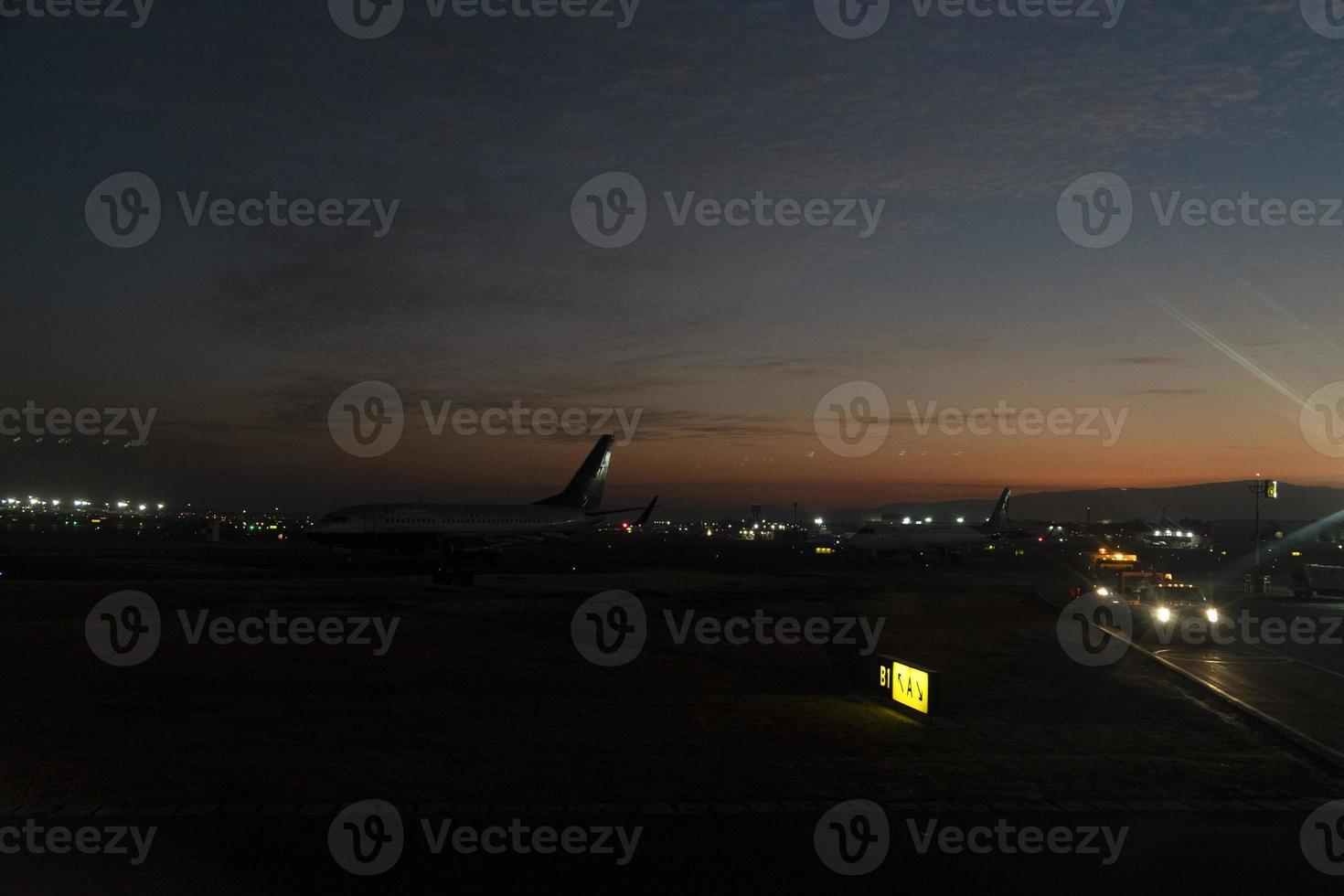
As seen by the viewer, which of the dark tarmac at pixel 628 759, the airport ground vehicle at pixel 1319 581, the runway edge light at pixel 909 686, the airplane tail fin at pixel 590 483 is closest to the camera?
the dark tarmac at pixel 628 759

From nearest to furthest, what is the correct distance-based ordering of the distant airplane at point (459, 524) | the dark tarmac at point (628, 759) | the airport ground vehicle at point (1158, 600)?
the dark tarmac at point (628, 759)
the airport ground vehicle at point (1158, 600)
the distant airplane at point (459, 524)

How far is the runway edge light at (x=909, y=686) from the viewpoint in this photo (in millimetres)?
16359

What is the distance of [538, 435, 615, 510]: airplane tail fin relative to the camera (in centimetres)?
7156

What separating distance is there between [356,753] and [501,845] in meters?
4.41

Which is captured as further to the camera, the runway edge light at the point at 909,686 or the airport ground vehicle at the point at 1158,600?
the airport ground vehicle at the point at 1158,600

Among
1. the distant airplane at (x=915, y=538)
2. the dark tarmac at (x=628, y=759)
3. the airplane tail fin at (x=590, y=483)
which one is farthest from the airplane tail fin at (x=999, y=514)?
the dark tarmac at (x=628, y=759)

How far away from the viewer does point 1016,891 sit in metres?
9.00

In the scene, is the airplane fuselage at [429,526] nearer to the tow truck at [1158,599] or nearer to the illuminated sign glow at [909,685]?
the tow truck at [1158,599]

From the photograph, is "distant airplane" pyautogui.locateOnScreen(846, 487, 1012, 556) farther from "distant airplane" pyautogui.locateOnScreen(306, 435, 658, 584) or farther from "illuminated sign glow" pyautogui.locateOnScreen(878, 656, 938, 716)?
"illuminated sign glow" pyautogui.locateOnScreen(878, 656, 938, 716)

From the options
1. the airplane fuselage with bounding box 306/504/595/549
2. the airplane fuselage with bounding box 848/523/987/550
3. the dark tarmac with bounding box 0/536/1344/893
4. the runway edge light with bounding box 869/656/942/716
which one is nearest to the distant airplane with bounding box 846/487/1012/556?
the airplane fuselage with bounding box 848/523/987/550

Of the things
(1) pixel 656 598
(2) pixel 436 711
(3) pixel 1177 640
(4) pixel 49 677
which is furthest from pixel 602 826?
(1) pixel 656 598

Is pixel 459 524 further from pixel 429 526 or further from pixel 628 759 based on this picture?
pixel 628 759

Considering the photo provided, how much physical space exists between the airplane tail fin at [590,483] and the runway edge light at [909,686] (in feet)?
175

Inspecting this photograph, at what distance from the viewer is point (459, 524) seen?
197 ft
